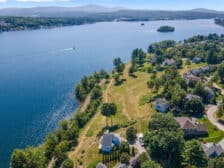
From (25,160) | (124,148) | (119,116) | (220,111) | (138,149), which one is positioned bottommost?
(119,116)

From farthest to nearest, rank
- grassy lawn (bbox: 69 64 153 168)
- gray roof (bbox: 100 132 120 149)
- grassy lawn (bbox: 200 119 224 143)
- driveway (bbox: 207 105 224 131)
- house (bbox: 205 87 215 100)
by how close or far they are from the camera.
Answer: house (bbox: 205 87 215 100) < driveway (bbox: 207 105 224 131) < grassy lawn (bbox: 200 119 224 143) < gray roof (bbox: 100 132 120 149) < grassy lawn (bbox: 69 64 153 168)

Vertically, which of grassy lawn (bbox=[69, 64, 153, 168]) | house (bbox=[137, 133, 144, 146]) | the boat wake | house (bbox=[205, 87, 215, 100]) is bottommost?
the boat wake

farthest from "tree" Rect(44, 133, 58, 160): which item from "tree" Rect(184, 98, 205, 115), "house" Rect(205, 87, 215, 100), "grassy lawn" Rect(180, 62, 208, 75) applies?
"grassy lawn" Rect(180, 62, 208, 75)

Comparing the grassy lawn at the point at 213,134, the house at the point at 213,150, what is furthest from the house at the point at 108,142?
the grassy lawn at the point at 213,134

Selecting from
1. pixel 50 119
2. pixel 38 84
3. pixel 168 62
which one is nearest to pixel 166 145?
pixel 50 119

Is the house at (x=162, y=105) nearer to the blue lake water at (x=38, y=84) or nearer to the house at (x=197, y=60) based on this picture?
the blue lake water at (x=38, y=84)

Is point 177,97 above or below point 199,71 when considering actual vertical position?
above

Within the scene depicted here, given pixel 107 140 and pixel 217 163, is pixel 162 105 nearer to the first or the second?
pixel 107 140

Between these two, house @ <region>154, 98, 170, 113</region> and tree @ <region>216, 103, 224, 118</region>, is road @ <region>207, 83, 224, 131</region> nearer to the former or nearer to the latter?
tree @ <region>216, 103, 224, 118</region>
